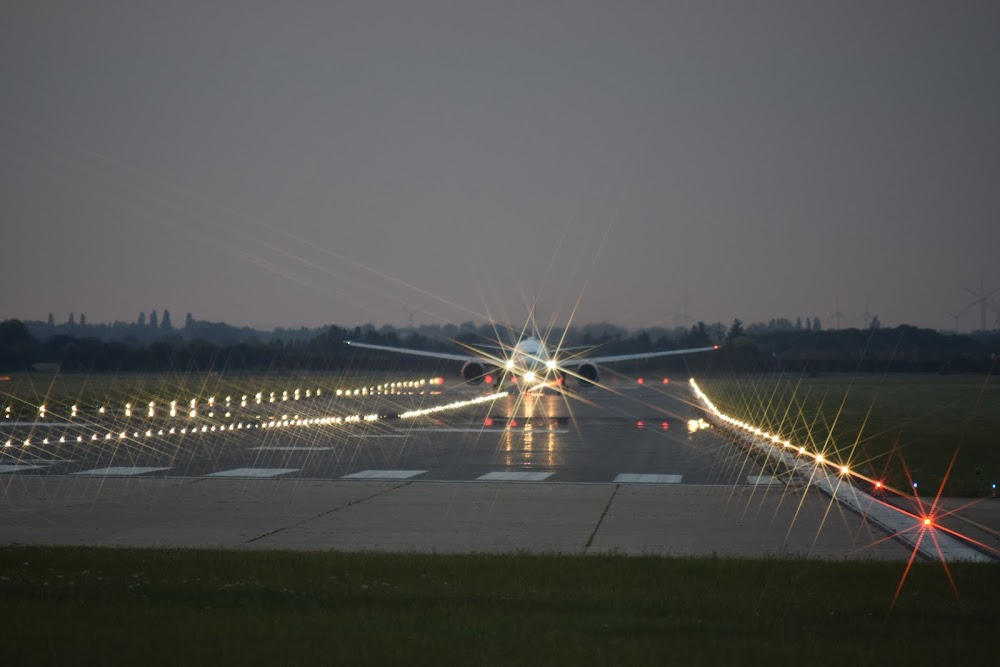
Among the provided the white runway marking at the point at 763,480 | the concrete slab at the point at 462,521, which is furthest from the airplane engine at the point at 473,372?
the concrete slab at the point at 462,521

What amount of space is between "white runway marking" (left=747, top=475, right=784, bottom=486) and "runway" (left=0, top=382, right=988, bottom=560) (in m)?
0.07

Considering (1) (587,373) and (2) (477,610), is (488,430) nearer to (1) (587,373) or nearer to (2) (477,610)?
(2) (477,610)

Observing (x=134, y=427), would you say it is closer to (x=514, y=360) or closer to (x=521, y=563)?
(x=521, y=563)

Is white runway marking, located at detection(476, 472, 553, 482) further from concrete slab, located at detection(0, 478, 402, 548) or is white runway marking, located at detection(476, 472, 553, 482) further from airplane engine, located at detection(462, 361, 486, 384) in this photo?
airplane engine, located at detection(462, 361, 486, 384)

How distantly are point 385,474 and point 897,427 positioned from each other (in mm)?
24237

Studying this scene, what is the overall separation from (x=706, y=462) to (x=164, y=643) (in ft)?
74.7

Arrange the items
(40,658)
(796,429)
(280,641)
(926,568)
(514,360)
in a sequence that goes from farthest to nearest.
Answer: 1. (514,360)
2. (796,429)
3. (926,568)
4. (280,641)
5. (40,658)

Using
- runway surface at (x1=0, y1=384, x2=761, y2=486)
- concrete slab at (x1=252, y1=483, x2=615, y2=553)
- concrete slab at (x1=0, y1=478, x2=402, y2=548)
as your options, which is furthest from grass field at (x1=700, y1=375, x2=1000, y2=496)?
concrete slab at (x1=0, y1=478, x2=402, y2=548)

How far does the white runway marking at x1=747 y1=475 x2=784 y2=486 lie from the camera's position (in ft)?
82.9

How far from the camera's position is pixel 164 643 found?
384 inches

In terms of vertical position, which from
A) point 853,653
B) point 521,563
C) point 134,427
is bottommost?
point 134,427

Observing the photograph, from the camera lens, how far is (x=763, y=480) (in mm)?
26047

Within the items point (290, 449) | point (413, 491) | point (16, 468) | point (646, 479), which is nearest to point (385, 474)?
point (413, 491)

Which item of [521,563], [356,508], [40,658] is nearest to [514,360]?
[356,508]
